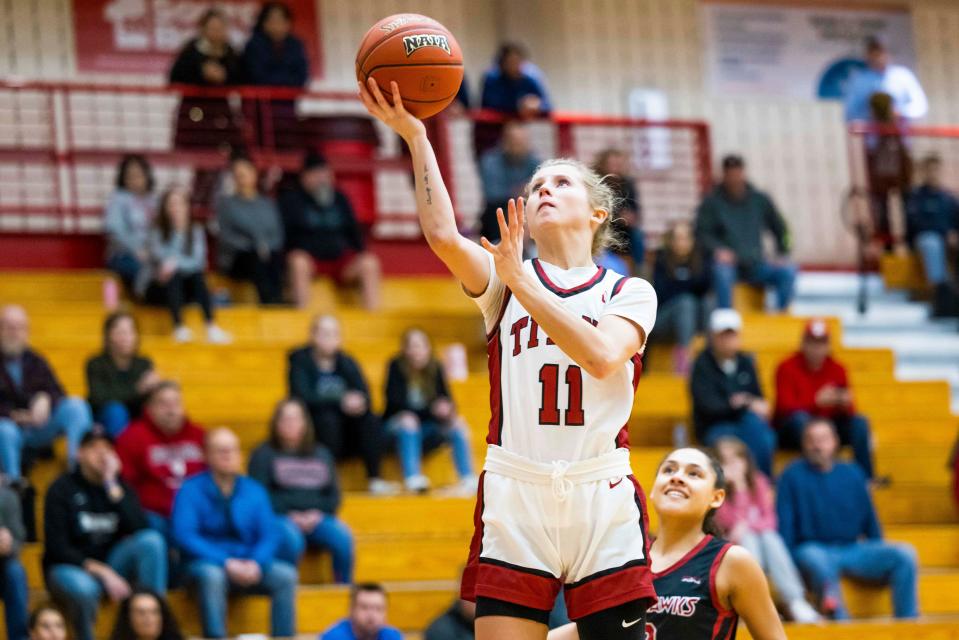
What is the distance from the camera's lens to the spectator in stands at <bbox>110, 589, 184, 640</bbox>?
7.21 metres

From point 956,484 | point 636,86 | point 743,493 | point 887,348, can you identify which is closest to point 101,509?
point 743,493

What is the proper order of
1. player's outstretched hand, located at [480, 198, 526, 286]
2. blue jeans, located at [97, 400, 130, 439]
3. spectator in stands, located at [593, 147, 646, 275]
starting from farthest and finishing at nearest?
spectator in stands, located at [593, 147, 646, 275] < blue jeans, located at [97, 400, 130, 439] < player's outstretched hand, located at [480, 198, 526, 286]

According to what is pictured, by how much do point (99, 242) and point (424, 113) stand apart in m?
7.42

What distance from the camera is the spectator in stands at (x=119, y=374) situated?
8.77 m

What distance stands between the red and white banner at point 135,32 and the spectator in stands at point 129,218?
2.33 m

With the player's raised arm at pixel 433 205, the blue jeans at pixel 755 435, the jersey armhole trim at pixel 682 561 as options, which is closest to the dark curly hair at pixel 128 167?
the blue jeans at pixel 755 435

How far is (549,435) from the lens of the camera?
4168 mm

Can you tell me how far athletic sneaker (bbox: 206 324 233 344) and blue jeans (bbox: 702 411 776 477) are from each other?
9.43 ft

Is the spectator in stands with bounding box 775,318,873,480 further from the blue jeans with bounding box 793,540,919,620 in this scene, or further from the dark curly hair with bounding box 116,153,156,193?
the dark curly hair with bounding box 116,153,156,193

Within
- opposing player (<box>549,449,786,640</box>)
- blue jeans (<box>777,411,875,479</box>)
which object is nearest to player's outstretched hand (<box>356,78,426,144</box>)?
opposing player (<box>549,449,786,640</box>)

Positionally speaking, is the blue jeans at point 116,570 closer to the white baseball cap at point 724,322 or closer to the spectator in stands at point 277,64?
the white baseball cap at point 724,322

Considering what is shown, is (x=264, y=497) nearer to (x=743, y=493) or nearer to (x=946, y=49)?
(x=743, y=493)

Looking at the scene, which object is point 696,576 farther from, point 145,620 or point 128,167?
point 128,167

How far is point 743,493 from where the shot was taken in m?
8.73
